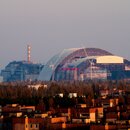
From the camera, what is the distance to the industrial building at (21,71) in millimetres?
118875

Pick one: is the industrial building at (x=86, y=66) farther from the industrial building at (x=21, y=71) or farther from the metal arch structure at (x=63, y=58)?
the industrial building at (x=21, y=71)

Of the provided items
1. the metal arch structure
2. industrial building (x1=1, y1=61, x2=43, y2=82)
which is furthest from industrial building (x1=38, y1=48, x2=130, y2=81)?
industrial building (x1=1, y1=61, x2=43, y2=82)

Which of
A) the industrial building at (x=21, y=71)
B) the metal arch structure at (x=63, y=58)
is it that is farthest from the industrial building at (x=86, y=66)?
the industrial building at (x=21, y=71)

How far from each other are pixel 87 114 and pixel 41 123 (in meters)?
5.01

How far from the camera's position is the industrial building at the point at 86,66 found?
9919 centimetres

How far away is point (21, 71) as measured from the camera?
4833 inches

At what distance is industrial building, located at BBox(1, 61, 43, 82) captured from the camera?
119 metres

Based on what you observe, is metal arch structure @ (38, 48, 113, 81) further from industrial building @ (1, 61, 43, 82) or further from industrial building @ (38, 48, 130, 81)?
industrial building @ (1, 61, 43, 82)

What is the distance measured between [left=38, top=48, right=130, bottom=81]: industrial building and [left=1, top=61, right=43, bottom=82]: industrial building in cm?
1316

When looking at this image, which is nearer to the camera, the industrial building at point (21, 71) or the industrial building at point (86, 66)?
the industrial building at point (86, 66)

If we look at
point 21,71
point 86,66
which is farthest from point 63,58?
point 21,71

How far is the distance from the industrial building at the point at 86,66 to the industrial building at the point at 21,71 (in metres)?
13.2

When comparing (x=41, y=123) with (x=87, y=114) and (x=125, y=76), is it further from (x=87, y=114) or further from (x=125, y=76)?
(x=125, y=76)

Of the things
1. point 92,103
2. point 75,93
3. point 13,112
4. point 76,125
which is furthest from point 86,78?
point 76,125
